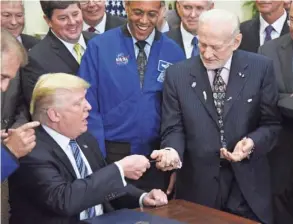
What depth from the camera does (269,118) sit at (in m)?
2.86

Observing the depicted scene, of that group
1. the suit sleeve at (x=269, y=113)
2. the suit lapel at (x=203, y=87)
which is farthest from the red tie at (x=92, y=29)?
the suit sleeve at (x=269, y=113)

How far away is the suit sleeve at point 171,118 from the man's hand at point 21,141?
78 cm

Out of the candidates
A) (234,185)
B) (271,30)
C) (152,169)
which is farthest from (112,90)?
(271,30)

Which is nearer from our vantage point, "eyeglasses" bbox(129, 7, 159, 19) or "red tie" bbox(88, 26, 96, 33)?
"eyeglasses" bbox(129, 7, 159, 19)

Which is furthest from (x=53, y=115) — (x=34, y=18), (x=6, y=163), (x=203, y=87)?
(x=34, y=18)

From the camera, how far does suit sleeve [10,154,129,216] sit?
2.28m

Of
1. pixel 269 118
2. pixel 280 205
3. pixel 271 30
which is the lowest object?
pixel 280 205

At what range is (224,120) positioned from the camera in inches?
111

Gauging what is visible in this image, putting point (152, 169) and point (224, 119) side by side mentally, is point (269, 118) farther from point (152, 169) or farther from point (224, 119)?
point (152, 169)

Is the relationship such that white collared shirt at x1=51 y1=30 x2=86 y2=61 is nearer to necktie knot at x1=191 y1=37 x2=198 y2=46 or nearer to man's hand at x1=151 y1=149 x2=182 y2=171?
necktie knot at x1=191 y1=37 x2=198 y2=46

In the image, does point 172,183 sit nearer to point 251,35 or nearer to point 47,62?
point 47,62

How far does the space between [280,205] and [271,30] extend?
44.3 inches

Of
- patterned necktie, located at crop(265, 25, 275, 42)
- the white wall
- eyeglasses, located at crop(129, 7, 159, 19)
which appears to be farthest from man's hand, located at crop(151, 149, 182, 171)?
the white wall

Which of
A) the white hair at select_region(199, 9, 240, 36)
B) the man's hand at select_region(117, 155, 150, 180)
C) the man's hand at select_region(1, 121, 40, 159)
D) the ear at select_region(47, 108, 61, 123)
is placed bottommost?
the man's hand at select_region(117, 155, 150, 180)
